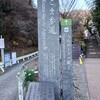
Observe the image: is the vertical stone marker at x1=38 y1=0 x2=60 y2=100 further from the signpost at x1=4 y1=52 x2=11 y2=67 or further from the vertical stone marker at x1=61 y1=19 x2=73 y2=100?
the signpost at x1=4 y1=52 x2=11 y2=67

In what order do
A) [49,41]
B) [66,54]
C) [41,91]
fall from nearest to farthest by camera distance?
[41,91]
[49,41]
[66,54]

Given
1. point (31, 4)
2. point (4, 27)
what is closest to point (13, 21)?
point (4, 27)

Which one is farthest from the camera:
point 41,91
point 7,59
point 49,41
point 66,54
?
point 7,59

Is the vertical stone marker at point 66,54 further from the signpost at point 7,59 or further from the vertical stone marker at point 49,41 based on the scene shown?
the signpost at point 7,59

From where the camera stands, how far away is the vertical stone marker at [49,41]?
8.59m

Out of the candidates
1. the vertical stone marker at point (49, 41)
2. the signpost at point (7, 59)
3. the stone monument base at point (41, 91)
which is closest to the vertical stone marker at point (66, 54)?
the vertical stone marker at point (49, 41)

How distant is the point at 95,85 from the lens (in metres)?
12.7

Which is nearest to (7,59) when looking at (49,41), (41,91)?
(49,41)

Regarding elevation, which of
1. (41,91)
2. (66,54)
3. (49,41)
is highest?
(49,41)

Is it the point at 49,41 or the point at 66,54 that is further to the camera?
the point at 66,54

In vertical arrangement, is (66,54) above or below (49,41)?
below

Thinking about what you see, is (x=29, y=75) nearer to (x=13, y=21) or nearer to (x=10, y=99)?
(x=10, y=99)

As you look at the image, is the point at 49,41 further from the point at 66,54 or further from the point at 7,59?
the point at 7,59

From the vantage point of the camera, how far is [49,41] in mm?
8773
